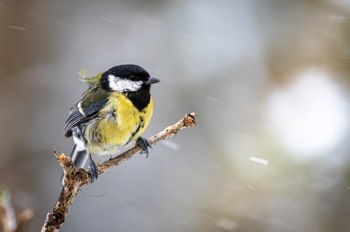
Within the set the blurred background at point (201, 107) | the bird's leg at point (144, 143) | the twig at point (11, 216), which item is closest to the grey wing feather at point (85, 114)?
the bird's leg at point (144, 143)

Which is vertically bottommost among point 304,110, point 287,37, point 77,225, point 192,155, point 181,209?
point 77,225

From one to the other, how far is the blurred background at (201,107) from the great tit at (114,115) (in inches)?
56.3

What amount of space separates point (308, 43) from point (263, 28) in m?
0.33

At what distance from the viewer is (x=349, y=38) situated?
3.61m

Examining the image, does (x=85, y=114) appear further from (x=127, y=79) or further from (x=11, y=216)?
(x=11, y=216)

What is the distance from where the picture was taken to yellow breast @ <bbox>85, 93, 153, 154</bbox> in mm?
2014

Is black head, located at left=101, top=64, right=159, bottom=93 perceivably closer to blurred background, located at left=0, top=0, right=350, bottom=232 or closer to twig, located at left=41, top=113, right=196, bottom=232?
twig, located at left=41, top=113, right=196, bottom=232

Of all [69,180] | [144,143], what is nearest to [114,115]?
A: [144,143]

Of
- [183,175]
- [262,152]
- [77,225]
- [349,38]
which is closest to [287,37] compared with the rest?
[349,38]

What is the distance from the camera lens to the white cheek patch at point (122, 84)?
2.03 metres

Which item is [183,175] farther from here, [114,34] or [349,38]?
[349,38]

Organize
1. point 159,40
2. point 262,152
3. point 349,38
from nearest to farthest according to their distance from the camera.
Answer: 1. point 262,152
2. point 349,38
3. point 159,40

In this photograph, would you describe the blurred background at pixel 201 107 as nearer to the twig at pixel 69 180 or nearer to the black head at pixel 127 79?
the black head at pixel 127 79

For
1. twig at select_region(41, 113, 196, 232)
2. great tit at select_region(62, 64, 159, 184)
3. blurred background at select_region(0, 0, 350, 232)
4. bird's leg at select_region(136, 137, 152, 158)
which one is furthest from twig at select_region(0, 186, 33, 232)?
blurred background at select_region(0, 0, 350, 232)
